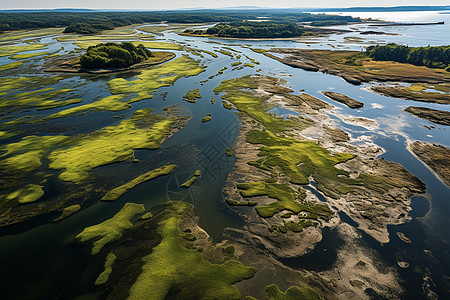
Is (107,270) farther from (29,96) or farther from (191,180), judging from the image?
(29,96)

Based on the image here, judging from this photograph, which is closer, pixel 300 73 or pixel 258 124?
pixel 258 124

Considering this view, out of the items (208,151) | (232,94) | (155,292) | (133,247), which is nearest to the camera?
(155,292)

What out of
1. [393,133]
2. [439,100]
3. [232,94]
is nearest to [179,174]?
[232,94]

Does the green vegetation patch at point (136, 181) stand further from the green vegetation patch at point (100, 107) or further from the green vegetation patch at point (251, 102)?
the green vegetation patch at point (100, 107)

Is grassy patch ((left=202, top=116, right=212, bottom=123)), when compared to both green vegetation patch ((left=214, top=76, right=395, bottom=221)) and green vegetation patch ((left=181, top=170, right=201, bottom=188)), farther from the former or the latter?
green vegetation patch ((left=181, top=170, right=201, bottom=188))

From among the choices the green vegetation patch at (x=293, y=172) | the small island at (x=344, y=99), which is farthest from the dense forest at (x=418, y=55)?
the green vegetation patch at (x=293, y=172)

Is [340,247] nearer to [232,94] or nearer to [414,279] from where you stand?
[414,279]
